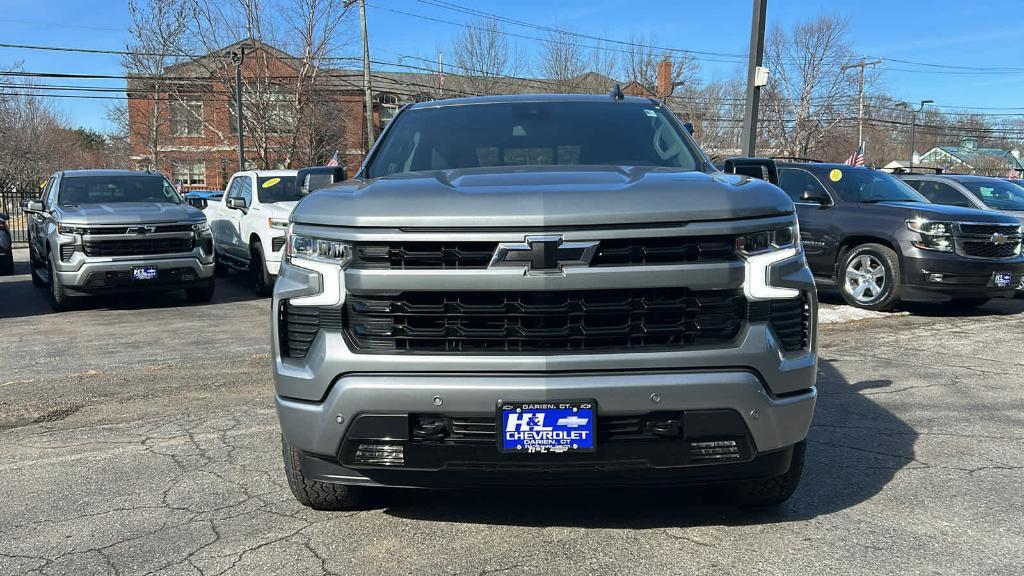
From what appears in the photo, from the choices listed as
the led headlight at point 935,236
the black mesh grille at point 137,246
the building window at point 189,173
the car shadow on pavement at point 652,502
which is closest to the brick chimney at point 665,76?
the building window at point 189,173

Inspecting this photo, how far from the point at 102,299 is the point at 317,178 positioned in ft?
30.7

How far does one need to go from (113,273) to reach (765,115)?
144 ft

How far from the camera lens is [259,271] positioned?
40.2 feet

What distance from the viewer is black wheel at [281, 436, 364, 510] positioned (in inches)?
137

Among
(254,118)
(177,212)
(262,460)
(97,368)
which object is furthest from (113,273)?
(254,118)

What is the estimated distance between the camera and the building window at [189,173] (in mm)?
42709

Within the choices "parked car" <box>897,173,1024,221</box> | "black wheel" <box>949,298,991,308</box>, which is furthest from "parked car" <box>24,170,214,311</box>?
"parked car" <box>897,173,1024,221</box>

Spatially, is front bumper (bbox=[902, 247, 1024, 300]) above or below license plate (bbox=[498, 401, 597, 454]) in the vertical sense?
below

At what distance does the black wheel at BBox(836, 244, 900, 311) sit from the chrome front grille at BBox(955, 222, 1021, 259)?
0.73 meters

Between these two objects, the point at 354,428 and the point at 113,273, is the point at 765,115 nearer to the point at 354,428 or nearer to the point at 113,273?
the point at 113,273

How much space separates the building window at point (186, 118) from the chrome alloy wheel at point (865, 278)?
2945 centimetres

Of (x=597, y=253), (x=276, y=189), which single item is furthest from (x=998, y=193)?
(x=597, y=253)

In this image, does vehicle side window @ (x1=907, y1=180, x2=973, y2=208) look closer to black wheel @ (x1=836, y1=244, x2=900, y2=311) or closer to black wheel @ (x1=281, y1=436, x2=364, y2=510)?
black wheel @ (x1=836, y1=244, x2=900, y2=311)

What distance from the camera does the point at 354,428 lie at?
2979mm
